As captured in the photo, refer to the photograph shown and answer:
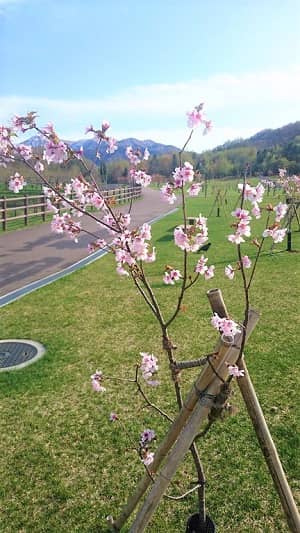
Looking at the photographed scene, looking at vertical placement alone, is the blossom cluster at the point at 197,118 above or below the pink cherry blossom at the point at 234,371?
above

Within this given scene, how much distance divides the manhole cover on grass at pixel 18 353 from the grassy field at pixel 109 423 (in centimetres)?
15

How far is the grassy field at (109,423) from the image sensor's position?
3.01m

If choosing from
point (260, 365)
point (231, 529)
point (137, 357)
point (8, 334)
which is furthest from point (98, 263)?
point (231, 529)

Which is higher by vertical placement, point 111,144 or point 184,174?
point 111,144

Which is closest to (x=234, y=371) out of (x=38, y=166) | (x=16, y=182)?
(x=38, y=166)

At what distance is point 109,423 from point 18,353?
2.05 meters

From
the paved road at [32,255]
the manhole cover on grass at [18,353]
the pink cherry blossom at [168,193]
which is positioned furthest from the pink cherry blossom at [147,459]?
the paved road at [32,255]

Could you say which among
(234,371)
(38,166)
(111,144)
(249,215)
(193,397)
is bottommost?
(193,397)

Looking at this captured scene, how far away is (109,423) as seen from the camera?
405 centimetres

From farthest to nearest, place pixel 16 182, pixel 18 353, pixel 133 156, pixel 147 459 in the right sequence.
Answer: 1. pixel 18 353
2. pixel 16 182
3. pixel 133 156
4. pixel 147 459

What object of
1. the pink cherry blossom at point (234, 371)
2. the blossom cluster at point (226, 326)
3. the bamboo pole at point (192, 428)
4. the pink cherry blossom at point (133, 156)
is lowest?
the bamboo pole at point (192, 428)

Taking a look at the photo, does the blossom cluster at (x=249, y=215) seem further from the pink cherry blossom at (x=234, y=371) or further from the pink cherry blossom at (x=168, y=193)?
the pink cherry blossom at (x=234, y=371)

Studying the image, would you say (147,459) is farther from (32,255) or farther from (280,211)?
(32,255)

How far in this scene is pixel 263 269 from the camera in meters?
10.3
